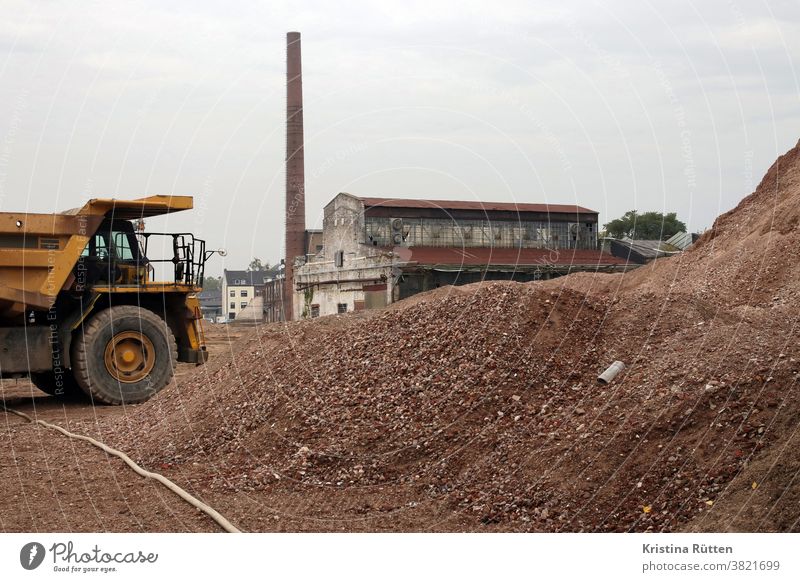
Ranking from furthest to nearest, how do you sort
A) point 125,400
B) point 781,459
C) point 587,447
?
point 125,400, point 587,447, point 781,459

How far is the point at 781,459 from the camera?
26.5 feet

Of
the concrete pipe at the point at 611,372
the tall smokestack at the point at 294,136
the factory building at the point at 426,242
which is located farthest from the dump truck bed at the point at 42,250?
the tall smokestack at the point at 294,136

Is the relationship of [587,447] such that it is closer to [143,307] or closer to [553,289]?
[553,289]

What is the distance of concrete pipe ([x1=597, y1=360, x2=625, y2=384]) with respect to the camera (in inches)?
425

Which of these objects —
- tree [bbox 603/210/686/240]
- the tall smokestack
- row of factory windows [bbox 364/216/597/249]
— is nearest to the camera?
the tall smokestack

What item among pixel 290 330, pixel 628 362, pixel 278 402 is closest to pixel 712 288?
pixel 628 362

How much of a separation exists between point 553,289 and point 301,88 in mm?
25274

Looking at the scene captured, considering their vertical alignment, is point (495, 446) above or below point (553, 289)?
below

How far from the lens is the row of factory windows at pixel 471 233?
40.0 metres

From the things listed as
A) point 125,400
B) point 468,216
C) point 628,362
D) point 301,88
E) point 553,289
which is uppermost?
point 301,88

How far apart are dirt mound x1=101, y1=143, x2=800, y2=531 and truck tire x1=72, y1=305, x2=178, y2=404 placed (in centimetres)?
168

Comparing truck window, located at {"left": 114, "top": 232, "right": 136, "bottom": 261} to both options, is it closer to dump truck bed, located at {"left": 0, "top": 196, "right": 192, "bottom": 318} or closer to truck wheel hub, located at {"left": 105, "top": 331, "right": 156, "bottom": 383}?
dump truck bed, located at {"left": 0, "top": 196, "right": 192, "bottom": 318}

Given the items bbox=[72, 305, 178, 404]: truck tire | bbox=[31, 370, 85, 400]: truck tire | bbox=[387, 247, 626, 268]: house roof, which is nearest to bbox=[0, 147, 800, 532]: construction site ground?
bbox=[72, 305, 178, 404]: truck tire

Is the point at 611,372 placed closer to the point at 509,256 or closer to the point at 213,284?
the point at 509,256
